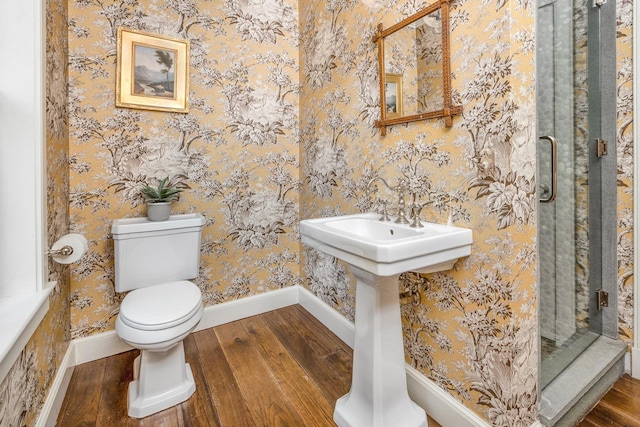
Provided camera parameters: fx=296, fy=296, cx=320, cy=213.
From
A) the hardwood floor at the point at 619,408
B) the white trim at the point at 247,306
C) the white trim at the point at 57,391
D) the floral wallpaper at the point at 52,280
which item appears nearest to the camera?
the floral wallpaper at the point at 52,280

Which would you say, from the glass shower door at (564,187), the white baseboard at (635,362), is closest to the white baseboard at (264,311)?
the glass shower door at (564,187)

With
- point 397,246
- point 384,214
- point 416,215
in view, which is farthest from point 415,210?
point 397,246

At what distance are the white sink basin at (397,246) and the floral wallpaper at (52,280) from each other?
1.01 metres

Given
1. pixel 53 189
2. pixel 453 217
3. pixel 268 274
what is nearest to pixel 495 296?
pixel 453 217

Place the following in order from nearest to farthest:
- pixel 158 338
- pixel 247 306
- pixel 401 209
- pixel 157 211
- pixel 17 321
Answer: pixel 17 321, pixel 158 338, pixel 401 209, pixel 157 211, pixel 247 306

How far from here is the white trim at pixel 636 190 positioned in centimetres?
143

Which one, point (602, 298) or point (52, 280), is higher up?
point (52, 280)

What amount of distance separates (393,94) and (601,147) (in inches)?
45.2

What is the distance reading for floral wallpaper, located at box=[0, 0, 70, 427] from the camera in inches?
35.4

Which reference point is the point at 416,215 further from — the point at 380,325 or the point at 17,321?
the point at 17,321

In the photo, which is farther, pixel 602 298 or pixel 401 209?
pixel 602 298

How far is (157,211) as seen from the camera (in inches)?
66.8

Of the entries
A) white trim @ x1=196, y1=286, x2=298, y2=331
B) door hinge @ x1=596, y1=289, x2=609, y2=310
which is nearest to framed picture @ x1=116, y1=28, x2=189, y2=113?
white trim @ x1=196, y1=286, x2=298, y2=331

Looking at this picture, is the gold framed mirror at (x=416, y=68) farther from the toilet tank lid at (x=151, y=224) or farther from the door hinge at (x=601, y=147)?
the toilet tank lid at (x=151, y=224)
